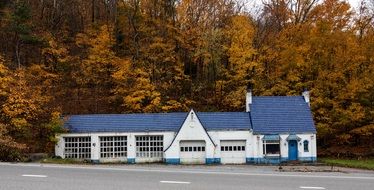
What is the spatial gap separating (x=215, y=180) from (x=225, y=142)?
23059 mm

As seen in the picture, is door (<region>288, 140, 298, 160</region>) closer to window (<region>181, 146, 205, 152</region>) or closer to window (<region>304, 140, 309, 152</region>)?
window (<region>304, 140, 309, 152</region>)

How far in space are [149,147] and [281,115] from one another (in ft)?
39.5

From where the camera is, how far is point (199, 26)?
5212 cm

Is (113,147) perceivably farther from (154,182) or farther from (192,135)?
(154,182)

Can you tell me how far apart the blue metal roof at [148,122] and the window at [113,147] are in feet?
2.71

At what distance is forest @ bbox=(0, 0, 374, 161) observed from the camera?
4219cm

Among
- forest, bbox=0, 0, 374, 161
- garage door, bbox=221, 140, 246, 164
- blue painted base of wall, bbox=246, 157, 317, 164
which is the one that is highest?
forest, bbox=0, 0, 374, 161

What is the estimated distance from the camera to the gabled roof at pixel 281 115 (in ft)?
126

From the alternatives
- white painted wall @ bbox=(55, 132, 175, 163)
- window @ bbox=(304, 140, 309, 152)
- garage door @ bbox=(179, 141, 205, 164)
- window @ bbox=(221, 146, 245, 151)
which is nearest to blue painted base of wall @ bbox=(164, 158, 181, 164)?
garage door @ bbox=(179, 141, 205, 164)

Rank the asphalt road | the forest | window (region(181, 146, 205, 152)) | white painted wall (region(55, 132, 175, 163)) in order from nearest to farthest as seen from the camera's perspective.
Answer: the asphalt road < white painted wall (region(55, 132, 175, 163)) < window (region(181, 146, 205, 152)) < the forest

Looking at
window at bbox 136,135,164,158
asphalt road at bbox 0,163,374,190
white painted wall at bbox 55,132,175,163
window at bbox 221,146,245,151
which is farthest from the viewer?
window at bbox 136,135,164,158

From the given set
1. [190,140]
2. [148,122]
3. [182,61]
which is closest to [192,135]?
[190,140]

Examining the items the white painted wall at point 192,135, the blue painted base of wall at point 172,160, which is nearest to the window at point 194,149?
the white painted wall at point 192,135

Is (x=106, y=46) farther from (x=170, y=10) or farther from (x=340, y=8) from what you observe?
(x=340, y=8)
